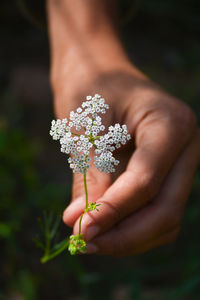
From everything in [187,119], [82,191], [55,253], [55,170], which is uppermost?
[187,119]

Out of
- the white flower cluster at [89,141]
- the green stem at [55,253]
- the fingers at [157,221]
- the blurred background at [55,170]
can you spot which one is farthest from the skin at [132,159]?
the blurred background at [55,170]

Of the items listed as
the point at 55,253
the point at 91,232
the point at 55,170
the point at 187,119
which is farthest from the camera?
the point at 55,170

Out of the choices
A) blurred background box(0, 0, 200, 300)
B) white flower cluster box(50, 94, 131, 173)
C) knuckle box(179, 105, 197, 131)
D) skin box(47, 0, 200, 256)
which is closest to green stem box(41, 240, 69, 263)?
skin box(47, 0, 200, 256)

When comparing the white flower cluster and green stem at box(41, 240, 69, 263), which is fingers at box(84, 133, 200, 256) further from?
the white flower cluster

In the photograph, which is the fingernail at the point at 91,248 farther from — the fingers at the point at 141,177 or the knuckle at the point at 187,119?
the knuckle at the point at 187,119

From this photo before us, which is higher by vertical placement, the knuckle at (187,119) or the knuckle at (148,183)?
the knuckle at (187,119)

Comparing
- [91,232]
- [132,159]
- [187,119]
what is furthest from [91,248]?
[187,119]

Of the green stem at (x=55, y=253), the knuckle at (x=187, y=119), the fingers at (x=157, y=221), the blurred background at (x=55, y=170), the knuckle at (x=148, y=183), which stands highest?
the knuckle at (x=187, y=119)

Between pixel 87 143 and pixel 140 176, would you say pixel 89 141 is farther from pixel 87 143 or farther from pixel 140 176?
pixel 140 176
